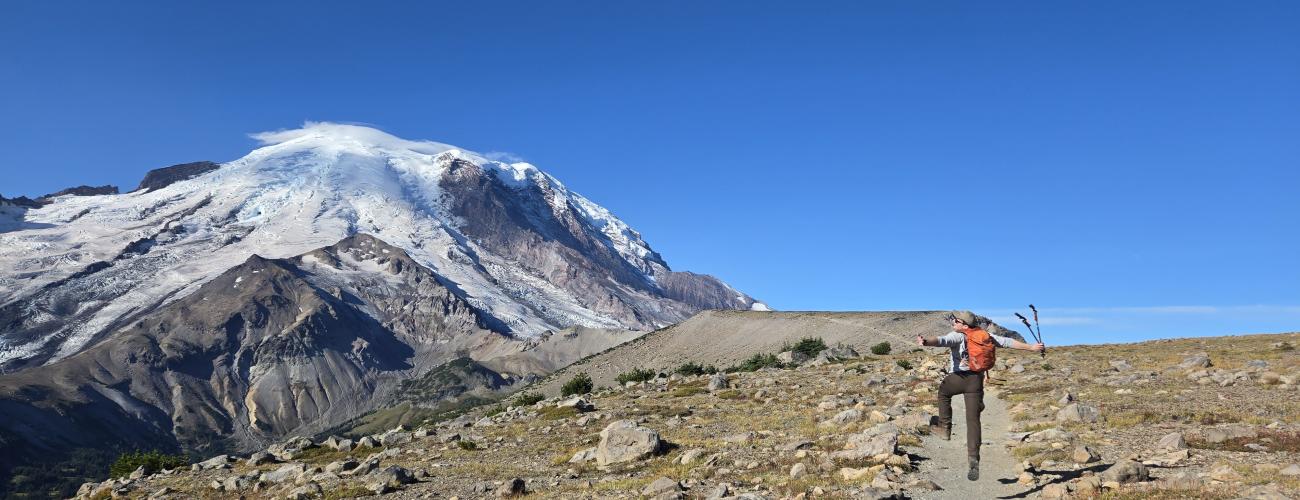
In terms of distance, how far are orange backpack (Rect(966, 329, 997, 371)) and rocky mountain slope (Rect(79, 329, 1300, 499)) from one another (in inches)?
97.1

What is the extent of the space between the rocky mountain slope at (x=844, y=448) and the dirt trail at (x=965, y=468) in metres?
0.07

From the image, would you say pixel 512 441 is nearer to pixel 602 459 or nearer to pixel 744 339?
pixel 602 459

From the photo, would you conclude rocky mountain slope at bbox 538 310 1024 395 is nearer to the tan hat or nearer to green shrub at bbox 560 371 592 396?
green shrub at bbox 560 371 592 396

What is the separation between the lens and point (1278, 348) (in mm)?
53688

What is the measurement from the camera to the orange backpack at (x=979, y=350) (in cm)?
1852

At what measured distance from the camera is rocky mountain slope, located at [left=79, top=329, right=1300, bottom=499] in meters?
18.3

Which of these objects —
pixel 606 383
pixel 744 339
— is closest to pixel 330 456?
pixel 606 383

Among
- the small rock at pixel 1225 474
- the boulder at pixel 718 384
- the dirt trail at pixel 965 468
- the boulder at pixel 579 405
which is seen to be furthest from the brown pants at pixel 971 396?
the boulder at pixel 718 384

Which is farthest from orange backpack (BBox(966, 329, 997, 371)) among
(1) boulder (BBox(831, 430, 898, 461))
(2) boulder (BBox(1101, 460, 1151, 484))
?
(1) boulder (BBox(831, 430, 898, 461))

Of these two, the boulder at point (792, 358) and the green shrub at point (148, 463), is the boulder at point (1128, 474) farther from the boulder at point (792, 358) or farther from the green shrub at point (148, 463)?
the boulder at point (792, 358)

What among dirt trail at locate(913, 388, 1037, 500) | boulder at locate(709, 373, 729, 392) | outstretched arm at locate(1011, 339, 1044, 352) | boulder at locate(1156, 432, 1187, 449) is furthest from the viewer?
boulder at locate(709, 373, 729, 392)

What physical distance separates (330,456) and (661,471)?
63.2 feet

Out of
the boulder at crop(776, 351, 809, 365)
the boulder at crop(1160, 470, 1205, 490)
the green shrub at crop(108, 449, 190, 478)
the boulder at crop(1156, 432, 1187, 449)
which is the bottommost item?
the green shrub at crop(108, 449, 190, 478)

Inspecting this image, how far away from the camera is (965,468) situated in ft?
68.2
